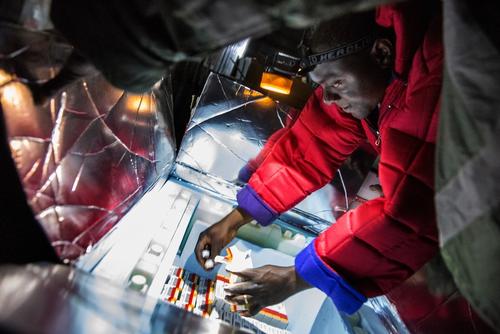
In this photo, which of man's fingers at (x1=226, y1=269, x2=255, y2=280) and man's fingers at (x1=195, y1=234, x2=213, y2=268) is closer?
man's fingers at (x1=226, y1=269, x2=255, y2=280)

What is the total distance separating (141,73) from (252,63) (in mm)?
1822

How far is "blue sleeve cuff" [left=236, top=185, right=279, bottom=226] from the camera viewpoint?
1305mm

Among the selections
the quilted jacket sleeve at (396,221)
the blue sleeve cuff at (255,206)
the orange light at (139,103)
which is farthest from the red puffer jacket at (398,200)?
the orange light at (139,103)

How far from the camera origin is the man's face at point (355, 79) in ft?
3.20

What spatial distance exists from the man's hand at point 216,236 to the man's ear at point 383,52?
824 millimetres

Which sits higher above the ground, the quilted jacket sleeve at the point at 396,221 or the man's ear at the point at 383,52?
the man's ear at the point at 383,52

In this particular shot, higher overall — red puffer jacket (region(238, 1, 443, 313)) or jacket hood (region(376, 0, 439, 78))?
jacket hood (region(376, 0, 439, 78))

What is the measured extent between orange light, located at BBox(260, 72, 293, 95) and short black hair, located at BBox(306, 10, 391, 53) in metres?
0.81

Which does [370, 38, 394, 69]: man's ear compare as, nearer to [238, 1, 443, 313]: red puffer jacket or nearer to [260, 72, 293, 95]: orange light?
[238, 1, 443, 313]: red puffer jacket

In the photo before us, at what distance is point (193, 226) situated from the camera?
139 cm

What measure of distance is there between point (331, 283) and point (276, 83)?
4.20ft

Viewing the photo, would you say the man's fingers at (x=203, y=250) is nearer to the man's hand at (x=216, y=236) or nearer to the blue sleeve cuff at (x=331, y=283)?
the man's hand at (x=216, y=236)

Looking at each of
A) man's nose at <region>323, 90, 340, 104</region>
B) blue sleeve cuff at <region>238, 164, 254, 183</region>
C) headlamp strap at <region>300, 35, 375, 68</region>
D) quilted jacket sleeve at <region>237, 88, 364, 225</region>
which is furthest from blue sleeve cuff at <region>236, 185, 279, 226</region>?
headlamp strap at <region>300, 35, 375, 68</region>

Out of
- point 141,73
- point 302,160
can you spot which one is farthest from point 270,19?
point 302,160
